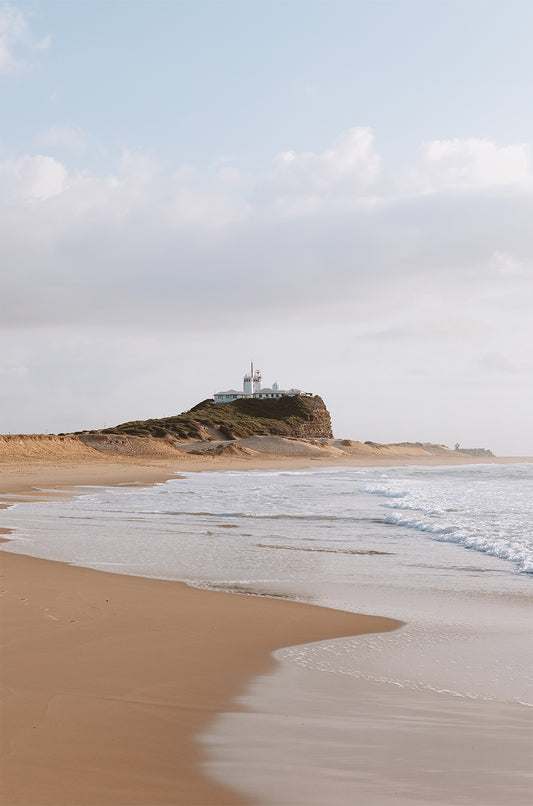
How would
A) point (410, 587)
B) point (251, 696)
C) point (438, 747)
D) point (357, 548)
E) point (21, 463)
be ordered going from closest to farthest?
point (438, 747)
point (251, 696)
point (410, 587)
point (357, 548)
point (21, 463)

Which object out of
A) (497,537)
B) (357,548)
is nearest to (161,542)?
(357,548)

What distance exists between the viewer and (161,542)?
12.1 metres

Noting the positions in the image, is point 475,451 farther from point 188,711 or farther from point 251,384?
point 188,711

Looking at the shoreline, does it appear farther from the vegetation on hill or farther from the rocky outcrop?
the rocky outcrop

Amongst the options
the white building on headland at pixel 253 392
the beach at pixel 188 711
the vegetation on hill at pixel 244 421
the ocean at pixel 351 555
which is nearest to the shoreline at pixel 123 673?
the beach at pixel 188 711

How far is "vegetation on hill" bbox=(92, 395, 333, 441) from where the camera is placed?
89250 mm

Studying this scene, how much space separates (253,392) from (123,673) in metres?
141

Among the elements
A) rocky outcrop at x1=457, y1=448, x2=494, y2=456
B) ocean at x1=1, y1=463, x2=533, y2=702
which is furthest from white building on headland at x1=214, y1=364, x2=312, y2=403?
ocean at x1=1, y1=463, x2=533, y2=702

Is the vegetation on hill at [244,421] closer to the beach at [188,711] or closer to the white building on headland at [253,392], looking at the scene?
the white building on headland at [253,392]

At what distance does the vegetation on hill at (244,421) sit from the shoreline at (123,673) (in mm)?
77246

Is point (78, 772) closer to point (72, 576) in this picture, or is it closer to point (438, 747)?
point (438, 747)

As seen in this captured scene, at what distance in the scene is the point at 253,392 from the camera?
479 ft

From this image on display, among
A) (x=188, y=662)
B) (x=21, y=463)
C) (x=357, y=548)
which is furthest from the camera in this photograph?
(x=21, y=463)

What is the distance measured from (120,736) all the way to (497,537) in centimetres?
1052
